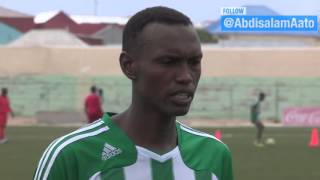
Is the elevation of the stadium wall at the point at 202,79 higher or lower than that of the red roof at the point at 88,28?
lower

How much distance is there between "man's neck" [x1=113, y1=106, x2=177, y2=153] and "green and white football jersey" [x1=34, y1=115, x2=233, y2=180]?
0.03 metres

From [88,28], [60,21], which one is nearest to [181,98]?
[60,21]

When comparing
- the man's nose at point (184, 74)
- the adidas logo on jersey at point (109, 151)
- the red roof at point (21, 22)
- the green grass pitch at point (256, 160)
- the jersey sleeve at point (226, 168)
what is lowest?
the green grass pitch at point (256, 160)

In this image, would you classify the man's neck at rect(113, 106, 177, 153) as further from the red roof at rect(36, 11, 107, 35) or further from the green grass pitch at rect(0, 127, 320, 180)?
the red roof at rect(36, 11, 107, 35)

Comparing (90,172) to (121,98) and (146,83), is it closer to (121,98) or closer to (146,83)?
(146,83)

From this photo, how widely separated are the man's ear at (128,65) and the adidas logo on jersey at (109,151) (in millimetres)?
302

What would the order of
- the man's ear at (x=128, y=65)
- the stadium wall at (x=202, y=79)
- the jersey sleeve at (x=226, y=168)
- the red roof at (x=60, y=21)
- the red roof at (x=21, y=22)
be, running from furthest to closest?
1. the red roof at (x=60, y=21)
2. the red roof at (x=21, y=22)
3. the stadium wall at (x=202, y=79)
4. the jersey sleeve at (x=226, y=168)
5. the man's ear at (x=128, y=65)

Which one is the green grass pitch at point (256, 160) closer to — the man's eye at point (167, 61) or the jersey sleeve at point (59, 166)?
the jersey sleeve at point (59, 166)

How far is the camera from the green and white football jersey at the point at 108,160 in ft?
10.4

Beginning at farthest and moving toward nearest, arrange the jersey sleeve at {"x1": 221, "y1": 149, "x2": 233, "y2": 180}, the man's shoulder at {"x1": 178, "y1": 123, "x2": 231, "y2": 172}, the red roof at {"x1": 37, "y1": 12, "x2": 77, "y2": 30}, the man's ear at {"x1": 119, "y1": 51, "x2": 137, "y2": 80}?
1. the red roof at {"x1": 37, "y1": 12, "x2": 77, "y2": 30}
2. the jersey sleeve at {"x1": 221, "y1": 149, "x2": 233, "y2": 180}
3. the man's shoulder at {"x1": 178, "y1": 123, "x2": 231, "y2": 172}
4. the man's ear at {"x1": 119, "y1": 51, "x2": 137, "y2": 80}

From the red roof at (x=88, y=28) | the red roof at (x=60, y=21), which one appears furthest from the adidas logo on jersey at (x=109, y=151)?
the red roof at (x=88, y=28)

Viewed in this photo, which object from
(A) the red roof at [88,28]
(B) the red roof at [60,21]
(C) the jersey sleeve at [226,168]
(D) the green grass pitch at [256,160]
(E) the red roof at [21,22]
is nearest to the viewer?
(C) the jersey sleeve at [226,168]

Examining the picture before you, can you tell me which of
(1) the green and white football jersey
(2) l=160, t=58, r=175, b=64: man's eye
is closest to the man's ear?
(2) l=160, t=58, r=175, b=64: man's eye

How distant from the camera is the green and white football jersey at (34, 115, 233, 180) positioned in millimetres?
3182
